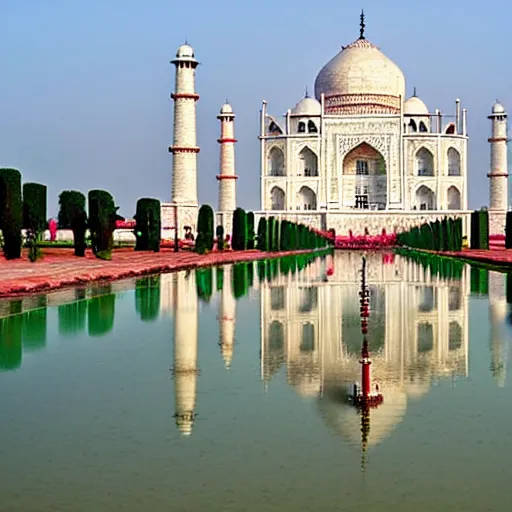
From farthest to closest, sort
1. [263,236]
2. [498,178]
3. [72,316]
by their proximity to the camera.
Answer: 1. [498,178]
2. [263,236]
3. [72,316]

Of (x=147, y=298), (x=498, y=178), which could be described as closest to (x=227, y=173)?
(x=498, y=178)

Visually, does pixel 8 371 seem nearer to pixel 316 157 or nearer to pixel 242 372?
pixel 242 372

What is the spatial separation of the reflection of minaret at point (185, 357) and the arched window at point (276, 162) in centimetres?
2363

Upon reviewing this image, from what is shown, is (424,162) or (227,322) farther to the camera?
(424,162)

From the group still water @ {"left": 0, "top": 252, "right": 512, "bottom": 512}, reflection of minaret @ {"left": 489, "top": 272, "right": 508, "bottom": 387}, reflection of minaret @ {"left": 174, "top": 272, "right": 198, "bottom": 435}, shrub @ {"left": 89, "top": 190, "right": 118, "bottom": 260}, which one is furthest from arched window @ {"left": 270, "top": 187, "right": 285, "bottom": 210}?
still water @ {"left": 0, "top": 252, "right": 512, "bottom": 512}

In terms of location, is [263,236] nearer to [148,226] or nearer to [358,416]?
[148,226]

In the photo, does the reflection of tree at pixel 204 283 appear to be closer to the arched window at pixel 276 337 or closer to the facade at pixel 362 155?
the arched window at pixel 276 337

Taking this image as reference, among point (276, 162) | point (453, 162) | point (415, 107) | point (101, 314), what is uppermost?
point (415, 107)

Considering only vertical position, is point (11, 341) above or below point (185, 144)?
below

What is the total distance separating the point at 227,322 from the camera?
759cm

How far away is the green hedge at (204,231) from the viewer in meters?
20.5

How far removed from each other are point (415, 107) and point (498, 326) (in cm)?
2840

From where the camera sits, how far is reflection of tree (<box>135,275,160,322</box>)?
8.16 m

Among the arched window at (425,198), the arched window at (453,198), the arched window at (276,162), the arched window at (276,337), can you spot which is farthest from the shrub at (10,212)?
the arched window at (453,198)
